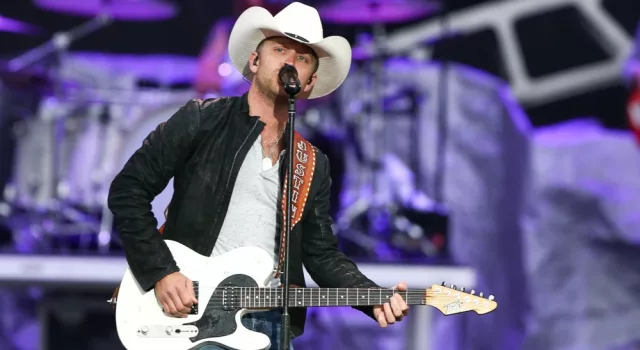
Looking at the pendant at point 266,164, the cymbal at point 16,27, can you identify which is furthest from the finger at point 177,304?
the cymbal at point 16,27

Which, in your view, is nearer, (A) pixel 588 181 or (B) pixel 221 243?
(B) pixel 221 243

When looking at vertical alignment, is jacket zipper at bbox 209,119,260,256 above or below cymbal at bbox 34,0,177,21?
below

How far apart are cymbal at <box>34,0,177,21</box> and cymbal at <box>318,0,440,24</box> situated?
1338mm

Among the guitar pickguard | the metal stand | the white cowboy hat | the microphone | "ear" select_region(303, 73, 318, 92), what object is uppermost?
the metal stand

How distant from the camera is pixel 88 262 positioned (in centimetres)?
668

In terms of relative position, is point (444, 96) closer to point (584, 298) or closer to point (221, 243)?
point (584, 298)

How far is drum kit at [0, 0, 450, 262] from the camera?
7.62 metres

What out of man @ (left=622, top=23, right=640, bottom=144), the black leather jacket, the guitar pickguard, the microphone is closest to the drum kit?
man @ (left=622, top=23, right=640, bottom=144)

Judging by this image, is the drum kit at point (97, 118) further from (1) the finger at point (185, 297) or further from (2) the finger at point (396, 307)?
(1) the finger at point (185, 297)

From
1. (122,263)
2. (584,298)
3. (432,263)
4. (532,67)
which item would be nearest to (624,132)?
(532,67)

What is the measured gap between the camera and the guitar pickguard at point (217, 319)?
135 inches

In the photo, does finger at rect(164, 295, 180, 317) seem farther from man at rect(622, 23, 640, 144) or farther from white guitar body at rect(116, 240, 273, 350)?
man at rect(622, 23, 640, 144)

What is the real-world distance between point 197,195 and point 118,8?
4.87m

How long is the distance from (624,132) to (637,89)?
0.38 metres
